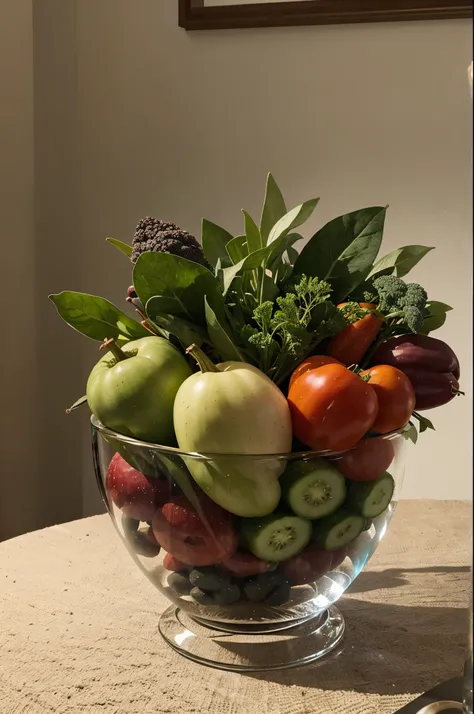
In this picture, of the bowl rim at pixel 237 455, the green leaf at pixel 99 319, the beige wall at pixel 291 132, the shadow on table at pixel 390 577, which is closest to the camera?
the bowl rim at pixel 237 455

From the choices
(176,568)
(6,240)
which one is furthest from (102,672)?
(6,240)

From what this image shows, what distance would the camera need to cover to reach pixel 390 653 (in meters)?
0.61

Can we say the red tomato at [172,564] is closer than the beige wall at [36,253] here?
Yes

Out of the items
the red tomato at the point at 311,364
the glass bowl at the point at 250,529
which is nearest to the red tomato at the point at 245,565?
the glass bowl at the point at 250,529

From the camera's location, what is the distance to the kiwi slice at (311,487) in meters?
0.52

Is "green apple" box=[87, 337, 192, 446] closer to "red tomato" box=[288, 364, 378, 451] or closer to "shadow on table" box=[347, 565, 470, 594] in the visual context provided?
"red tomato" box=[288, 364, 378, 451]

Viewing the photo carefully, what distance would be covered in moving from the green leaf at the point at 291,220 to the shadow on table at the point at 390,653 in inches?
12.8

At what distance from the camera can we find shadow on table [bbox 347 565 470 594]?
0.74 meters

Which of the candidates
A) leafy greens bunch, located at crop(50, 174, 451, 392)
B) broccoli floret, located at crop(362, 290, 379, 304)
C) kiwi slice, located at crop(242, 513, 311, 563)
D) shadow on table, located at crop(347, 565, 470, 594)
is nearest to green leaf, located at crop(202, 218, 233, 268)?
leafy greens bunch, located at crop(50, 174, 451, 392)

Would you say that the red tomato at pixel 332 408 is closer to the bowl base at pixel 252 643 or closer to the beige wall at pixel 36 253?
the bowl base at pixel 252 643

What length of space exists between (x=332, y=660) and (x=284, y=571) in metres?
0.10

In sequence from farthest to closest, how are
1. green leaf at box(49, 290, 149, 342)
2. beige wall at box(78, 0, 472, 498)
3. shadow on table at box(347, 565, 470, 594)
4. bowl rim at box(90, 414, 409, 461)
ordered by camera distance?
beige wall at box(78, 0, 472, 498)
shadow on table at box(347, 565, 470, 594)
green leaf at box(49, 290, 149, 342)
bowl rim at box(90, 414, 409, 461)

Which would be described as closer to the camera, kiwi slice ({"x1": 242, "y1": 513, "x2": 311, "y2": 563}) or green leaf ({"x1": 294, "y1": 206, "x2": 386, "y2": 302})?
kiwi slice ({"x1": 242, "y1": 513, "x2": 311, "y2": 563})

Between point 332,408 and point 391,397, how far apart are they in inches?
2.4
